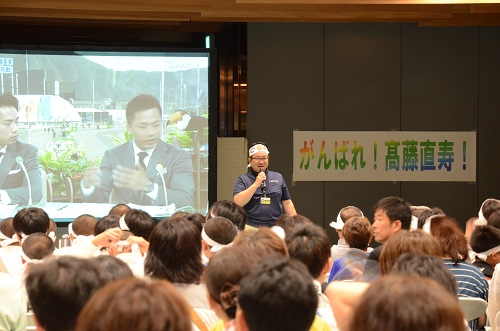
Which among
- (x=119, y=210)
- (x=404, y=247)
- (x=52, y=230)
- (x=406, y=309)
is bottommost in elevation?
(x=52, y=230)

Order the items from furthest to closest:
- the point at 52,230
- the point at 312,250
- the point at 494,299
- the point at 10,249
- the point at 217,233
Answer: the point at 52,230 < the point at 10,249 < the point at 217,233 < the point at 494,299 < the point at 312,250

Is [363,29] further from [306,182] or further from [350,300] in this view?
[350,300]

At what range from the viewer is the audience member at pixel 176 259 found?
9.84 ft

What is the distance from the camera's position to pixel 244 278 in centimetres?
176

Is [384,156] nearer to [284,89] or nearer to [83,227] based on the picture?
[284,89]

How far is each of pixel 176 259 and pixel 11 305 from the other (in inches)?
26.1

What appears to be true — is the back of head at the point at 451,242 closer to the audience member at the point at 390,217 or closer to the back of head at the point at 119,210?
the audience member at the point at 390,217

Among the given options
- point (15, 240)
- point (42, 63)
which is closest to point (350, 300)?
point (15, 240)

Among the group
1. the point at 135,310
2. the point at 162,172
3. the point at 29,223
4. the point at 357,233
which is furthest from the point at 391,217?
the point at 162,172

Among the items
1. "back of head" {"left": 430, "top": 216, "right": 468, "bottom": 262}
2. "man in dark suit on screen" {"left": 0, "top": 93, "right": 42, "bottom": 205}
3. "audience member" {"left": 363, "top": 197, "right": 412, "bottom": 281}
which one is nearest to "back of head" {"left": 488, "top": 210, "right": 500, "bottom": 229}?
"audience member" {"left": 363, "top": 197, "right": 412, "bottom": 281}

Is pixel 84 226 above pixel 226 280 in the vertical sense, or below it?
below

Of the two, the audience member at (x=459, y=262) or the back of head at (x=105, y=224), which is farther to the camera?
the back of head at (x=105, y=224)

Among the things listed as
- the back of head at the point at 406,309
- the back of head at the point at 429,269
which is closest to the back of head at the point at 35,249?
the back of head at the point at 429,269

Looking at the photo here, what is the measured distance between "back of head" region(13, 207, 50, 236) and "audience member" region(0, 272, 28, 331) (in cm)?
213
